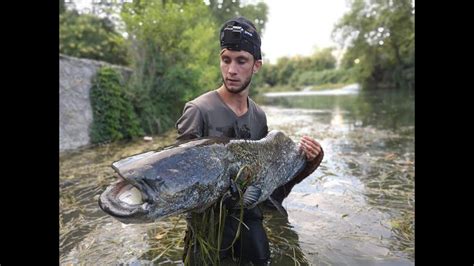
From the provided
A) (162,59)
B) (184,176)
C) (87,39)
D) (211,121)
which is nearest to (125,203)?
(184,176)

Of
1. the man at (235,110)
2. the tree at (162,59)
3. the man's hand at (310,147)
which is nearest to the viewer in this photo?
the man at (235,110)

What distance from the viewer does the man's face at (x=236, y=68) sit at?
114 inches

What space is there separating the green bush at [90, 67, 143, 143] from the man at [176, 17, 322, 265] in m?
7.93

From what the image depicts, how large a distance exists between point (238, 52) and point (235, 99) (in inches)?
15.7

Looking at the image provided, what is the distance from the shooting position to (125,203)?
1984 millimetres

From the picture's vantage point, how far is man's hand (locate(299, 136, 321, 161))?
3307 millimetres

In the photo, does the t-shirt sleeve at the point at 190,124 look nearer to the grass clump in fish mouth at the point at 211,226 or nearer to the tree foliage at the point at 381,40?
the grass clump in fish mouth at the point at 211,226

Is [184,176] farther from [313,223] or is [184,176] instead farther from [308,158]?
[313,223]

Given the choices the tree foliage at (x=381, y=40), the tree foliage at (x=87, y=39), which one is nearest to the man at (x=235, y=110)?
the tree foliage at (x=87, y=39)

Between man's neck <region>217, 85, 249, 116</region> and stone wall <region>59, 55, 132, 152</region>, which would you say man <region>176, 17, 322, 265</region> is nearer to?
man's neck <region>217, 85, 249, 116</region>
